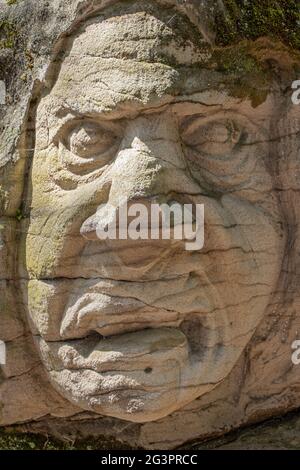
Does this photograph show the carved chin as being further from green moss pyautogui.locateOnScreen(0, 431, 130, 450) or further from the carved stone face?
green moss pyautogui.locateOnScreen(0, 431, 130, 450)

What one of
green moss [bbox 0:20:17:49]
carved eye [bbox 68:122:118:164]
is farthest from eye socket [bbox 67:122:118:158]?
green moss [bbox 0:20:17:49]

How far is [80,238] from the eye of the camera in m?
2.60

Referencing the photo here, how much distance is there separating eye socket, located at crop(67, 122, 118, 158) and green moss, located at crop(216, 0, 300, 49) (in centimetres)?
40

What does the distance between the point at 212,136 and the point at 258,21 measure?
0.35 m

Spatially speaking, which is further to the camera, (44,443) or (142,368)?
(44,443)

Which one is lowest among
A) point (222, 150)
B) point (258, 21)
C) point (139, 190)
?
point (139, 190)

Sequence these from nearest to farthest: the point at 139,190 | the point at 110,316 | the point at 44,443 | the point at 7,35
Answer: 1. the point at 139,190
2. the point at 110,316
3. the point at 7,35
4. the point at 44,443

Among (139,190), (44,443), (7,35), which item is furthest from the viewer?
(44,443)

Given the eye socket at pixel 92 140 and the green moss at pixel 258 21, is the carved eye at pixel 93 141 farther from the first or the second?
the green moss at pixel 258 21

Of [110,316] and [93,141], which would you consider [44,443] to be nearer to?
[110,316]

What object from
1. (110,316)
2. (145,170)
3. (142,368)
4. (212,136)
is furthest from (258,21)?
(142,368)

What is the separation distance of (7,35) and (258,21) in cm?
74

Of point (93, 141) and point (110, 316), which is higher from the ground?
point (93, 141)

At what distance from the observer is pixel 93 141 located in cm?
256
